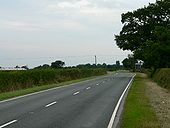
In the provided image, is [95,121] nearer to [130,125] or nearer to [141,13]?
[130,125]

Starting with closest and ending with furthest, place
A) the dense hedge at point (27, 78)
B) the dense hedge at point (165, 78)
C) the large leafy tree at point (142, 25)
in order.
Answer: the dense hedge at point (27, 78) < the dense hedge at point (165, 78) < the large leafy tree at point (142, 25)

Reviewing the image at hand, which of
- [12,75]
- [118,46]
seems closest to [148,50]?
[118,46]

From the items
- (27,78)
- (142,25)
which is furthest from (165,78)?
(142,25)

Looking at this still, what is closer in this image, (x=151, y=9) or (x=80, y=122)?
(x=80, y=122)

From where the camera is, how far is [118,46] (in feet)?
250

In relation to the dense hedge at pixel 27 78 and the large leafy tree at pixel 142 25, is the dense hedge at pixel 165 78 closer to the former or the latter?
the dense hedge at pixel 27 78

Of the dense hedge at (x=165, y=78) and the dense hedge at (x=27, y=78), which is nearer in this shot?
the dense hedge at (x=27, y=78)

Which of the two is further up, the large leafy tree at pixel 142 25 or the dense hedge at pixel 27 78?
the large leafy tree at pixel 142 25

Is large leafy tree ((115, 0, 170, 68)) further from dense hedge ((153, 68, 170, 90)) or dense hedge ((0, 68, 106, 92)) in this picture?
dense hedge ((153, 68, 170, 90))

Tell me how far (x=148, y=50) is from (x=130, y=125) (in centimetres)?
5443

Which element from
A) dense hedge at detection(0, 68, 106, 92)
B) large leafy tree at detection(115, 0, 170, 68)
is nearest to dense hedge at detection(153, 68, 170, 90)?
dense hedge at detection(0, 68, 106, 92)

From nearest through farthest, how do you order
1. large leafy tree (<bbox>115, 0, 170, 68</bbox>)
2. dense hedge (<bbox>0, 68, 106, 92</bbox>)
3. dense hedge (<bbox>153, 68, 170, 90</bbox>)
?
dense hedge (<bbox>0, 68, 106, 92</bbox>)
dense hedge (<bbox>153, 68, 170, 90</bbox>)
large leafy tree (<bbox>115, 0, 170, 68</bbox>)

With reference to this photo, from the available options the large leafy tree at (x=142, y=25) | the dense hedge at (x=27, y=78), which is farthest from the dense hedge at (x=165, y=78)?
the large leafy tree at (x=142, y=25)

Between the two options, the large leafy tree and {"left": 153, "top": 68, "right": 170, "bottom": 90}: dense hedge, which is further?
the large leafy tree
